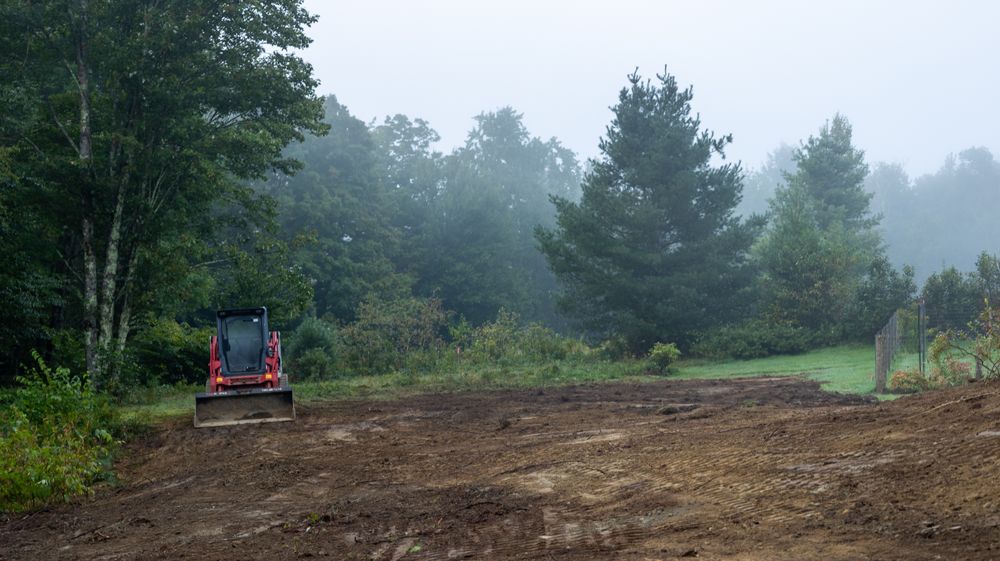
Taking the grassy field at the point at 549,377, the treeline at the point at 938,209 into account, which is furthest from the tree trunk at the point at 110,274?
the treeline at the point at 938,209

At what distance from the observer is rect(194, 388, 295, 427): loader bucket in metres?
17.8

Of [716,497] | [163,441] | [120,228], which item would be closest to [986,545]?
[716,497]

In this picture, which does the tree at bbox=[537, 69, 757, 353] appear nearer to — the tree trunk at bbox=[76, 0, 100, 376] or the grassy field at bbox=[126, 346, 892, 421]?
the grassy field at bbox=[126, 346, 892, 421]

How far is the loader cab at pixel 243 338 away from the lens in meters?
20.7

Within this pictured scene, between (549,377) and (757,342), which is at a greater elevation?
(757,342)

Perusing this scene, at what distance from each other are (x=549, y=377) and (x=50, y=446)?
19168 millimetres

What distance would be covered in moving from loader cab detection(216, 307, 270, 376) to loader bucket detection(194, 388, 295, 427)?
248 cm

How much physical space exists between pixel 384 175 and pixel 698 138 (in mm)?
37665

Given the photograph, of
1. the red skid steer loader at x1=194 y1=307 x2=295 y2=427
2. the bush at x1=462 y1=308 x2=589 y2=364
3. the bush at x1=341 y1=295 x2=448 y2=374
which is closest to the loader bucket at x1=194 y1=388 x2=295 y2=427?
the red skid steer loader at x1=194 y1=307 x2=295 y2=427

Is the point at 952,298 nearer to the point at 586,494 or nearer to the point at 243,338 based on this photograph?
the point at 243,338

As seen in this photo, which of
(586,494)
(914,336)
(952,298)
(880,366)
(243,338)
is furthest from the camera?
(952,298)

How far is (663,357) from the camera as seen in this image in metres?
31.1

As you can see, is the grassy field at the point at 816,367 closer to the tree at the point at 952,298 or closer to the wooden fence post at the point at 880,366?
the wooden fence post at the point at 880,366

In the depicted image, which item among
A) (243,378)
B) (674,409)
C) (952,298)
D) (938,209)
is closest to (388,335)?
(243,378)
